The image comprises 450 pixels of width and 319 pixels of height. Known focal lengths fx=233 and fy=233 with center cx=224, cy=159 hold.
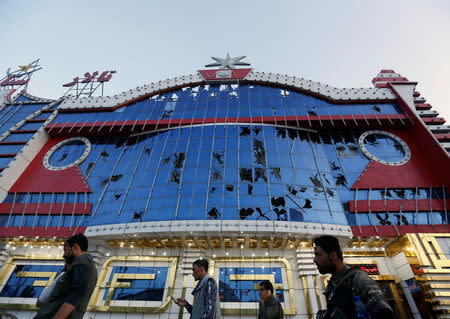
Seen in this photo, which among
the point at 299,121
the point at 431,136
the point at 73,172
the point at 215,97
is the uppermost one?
the point at 215,97

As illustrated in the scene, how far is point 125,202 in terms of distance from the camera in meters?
15.7

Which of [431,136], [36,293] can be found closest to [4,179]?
[36,293]

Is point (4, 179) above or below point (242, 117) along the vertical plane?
below

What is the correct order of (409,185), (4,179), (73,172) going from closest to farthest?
(409,185), (4,179), (73,172)

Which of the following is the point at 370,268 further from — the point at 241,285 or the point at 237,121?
the point at 237,121

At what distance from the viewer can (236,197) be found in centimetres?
1468

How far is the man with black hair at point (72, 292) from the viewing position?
2961mm

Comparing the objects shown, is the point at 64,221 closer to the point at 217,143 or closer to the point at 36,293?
the point at 36,293

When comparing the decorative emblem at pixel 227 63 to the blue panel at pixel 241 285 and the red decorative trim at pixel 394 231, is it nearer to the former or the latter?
the red decorative trim at pixel 394 231

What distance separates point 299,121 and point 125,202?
14.8 meters

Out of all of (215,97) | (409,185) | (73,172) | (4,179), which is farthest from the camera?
(215,97)

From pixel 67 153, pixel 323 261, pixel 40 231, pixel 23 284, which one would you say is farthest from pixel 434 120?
pixel 23 284

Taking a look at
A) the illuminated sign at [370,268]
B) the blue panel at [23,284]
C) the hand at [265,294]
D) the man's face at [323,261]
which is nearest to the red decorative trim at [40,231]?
the blue panel at [23,284]

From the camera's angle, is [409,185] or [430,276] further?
[409,185]
